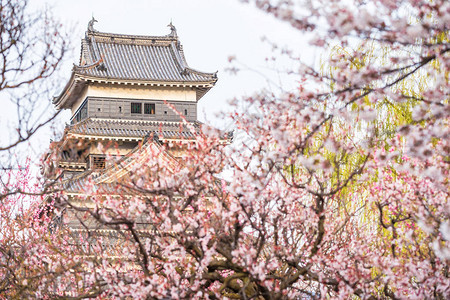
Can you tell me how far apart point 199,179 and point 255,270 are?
1305mm

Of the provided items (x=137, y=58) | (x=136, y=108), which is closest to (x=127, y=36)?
(x=137, y=58)

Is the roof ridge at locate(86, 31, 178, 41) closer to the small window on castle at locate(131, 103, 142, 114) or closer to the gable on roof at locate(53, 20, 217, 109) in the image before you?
the gable on roof at locate(53, 20, 217, 109)

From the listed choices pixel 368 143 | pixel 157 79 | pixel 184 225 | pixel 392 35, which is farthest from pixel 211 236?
pixel 157 79

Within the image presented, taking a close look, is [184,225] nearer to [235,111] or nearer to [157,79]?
[235,111]

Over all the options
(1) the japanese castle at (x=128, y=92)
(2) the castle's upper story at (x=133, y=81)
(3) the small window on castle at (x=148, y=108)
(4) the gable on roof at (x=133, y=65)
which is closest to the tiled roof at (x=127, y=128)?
(1) the japanese castle at (x=128, y=92)

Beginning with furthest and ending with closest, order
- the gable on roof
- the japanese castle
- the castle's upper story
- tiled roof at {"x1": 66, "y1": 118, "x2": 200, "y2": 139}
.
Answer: the castle's upper story
the gable on roof
the japanese castle
tiled roof at {"x1": 66, "y1": 118, "x2": 200, "y2": 139}

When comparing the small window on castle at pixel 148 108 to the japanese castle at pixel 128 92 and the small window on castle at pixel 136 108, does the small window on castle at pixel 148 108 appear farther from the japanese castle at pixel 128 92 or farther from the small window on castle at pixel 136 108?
the small window on castle at pixel 136 108

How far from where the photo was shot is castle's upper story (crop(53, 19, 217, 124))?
27.3 meters

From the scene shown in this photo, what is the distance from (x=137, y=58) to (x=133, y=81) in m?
2.04

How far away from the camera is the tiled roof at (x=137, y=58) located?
27.6 meters

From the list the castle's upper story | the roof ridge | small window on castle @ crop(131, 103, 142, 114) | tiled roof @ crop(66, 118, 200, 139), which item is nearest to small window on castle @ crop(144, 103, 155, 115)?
the castle's upper story

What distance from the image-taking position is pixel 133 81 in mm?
27203

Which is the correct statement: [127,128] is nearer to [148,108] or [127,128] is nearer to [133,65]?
[148,108]

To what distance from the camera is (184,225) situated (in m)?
7.63
